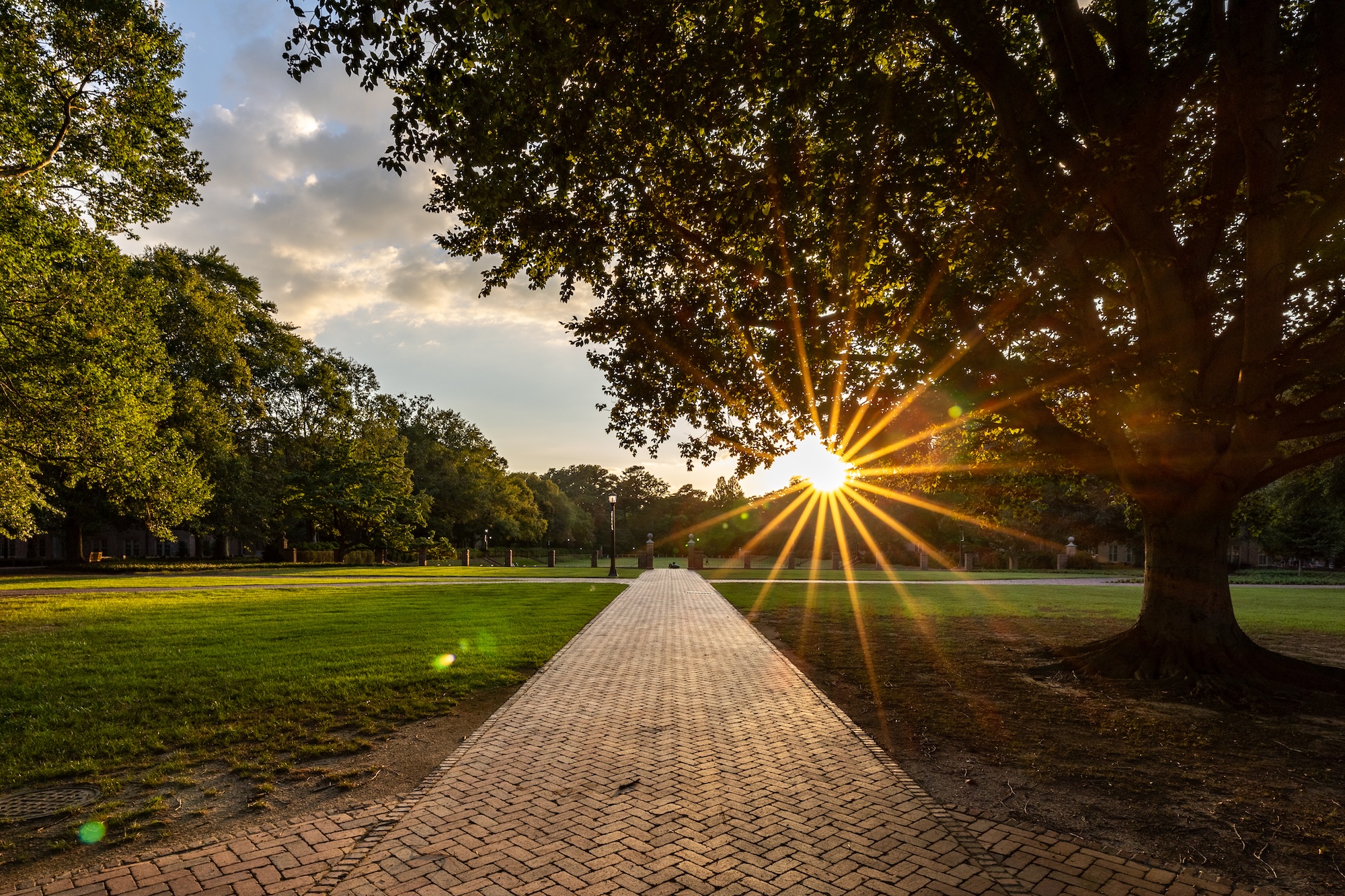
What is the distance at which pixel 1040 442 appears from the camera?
9.20m

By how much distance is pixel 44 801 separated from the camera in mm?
4465

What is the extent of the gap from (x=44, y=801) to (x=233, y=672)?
13.9ft

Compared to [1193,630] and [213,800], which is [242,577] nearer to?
[213,800]

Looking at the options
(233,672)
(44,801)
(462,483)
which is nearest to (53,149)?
(233,672)

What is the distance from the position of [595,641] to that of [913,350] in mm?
6868

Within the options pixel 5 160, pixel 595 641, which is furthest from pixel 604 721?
pixel 5 160

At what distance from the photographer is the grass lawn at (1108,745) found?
13.2ft

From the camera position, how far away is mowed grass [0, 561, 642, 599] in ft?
75.0

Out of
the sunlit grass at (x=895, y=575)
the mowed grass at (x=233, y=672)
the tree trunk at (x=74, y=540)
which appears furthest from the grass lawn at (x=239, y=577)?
the mowed grass at (x=233, y=672)

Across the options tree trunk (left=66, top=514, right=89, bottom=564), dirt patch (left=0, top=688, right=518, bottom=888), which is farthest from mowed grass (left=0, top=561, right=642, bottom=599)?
dirt patch (left=0, top=688, right=518, bottom=888)

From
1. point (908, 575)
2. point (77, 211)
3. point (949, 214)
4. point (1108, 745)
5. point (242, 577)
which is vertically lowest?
point (908, 575)

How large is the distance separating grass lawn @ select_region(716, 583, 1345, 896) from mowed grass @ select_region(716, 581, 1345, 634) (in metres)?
3.45

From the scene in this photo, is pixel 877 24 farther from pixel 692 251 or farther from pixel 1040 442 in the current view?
pixel 1040 442

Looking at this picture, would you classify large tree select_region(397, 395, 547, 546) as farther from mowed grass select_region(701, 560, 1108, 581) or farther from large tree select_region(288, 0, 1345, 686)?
large tree select_region(288, 0, 1345, 686)
